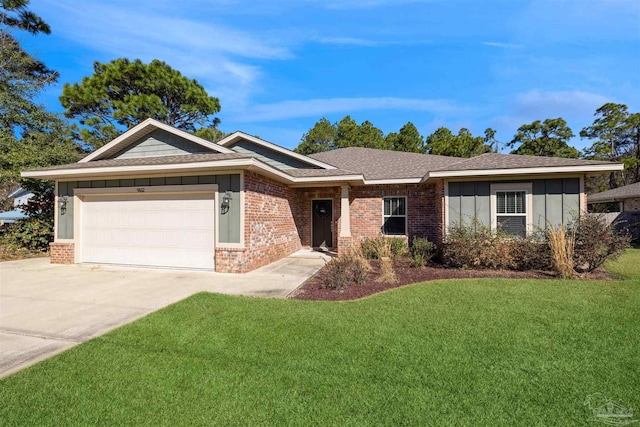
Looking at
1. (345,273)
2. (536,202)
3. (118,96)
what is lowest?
(345,273)

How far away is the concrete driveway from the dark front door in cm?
329

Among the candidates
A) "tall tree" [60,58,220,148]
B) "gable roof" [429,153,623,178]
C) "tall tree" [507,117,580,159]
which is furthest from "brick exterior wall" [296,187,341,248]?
"tall tree" [507,117,580,159]

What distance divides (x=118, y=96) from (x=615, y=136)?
48757mm

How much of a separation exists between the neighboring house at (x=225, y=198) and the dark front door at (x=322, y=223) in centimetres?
176

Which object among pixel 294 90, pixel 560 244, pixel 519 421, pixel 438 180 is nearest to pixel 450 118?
pixel 294 90

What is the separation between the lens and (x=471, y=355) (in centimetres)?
335

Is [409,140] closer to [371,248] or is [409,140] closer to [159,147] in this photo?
[371,248]

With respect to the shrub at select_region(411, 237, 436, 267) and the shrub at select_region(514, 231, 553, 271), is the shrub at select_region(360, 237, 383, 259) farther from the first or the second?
the shrub at select_region(514, 231, 553, 271)

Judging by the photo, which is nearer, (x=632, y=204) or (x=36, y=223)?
(x=36, y=223)

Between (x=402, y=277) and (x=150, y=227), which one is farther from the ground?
(x=150, y=227)

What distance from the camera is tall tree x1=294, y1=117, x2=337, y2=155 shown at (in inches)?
1227

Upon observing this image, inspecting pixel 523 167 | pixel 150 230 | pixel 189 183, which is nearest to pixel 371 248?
pixel 523 167

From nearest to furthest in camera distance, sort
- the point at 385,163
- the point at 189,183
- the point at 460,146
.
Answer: the point at 189,183 < the point at 385,163 < the point at 460,146

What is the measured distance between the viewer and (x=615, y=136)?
32844 millimetres
